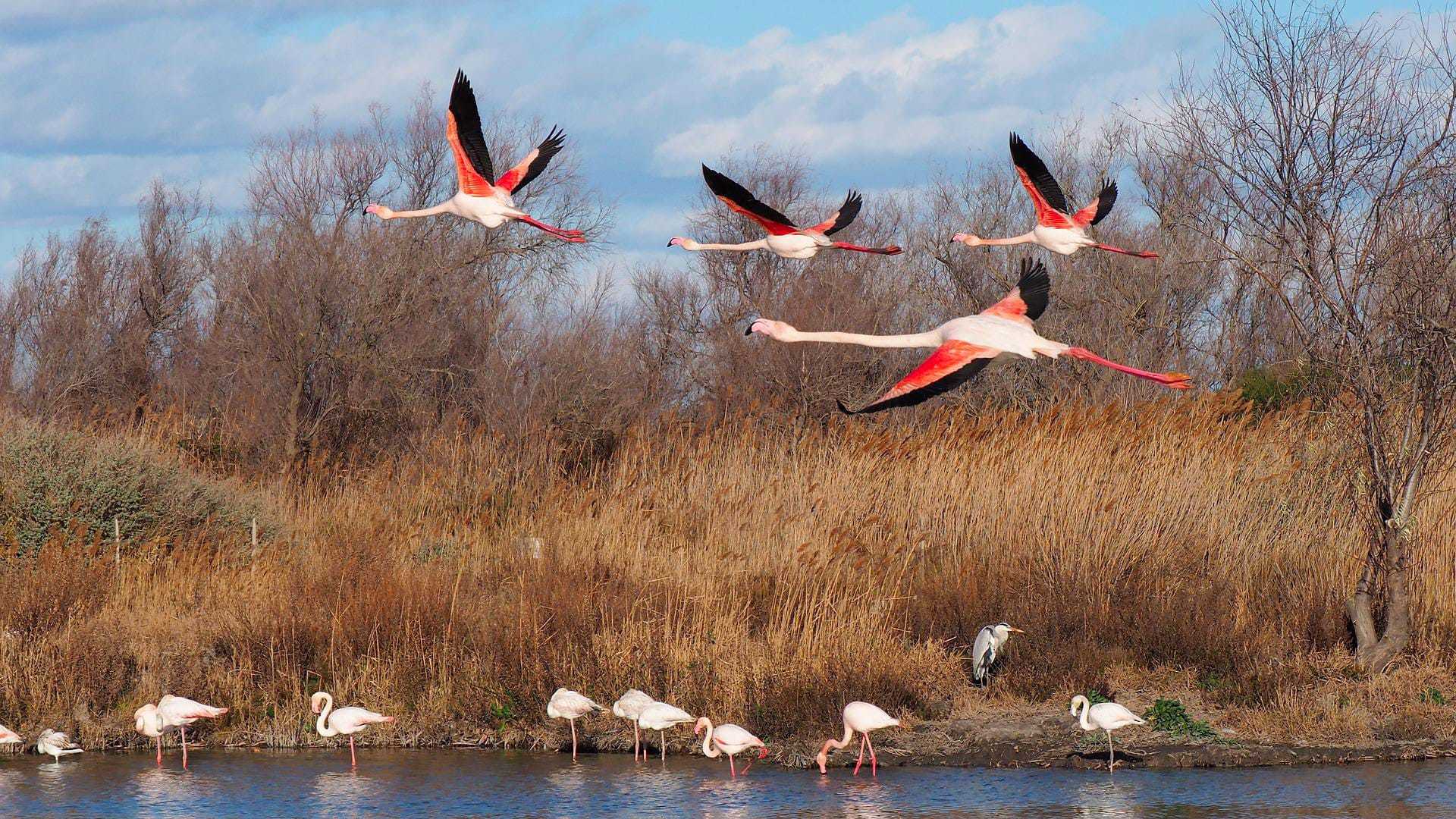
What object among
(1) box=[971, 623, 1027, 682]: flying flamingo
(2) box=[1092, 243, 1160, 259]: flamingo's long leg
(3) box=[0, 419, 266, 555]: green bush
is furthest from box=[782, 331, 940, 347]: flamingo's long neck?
(3) box=[0, 419, 266, 555]: green bush

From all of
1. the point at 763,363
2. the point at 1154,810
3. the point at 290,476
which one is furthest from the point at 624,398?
the point at 1154,810

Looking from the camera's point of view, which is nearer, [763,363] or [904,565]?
[904,565]

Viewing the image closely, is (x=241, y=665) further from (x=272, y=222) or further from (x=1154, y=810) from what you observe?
(x=272, y=222)

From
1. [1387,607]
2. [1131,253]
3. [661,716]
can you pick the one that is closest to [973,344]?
[1131,253]

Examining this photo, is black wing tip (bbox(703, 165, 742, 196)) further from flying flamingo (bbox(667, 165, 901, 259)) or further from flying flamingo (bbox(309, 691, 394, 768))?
flying flamingo (bbox(309, 691, 394, 768))

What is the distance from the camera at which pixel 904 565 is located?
1191 centimetres

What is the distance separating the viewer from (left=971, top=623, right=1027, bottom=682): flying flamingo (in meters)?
10.7

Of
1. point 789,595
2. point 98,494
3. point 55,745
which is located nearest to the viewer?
point 55,745

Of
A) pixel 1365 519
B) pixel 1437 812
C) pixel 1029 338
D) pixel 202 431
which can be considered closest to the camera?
pixel 1029 338

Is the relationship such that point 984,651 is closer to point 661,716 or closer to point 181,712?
point 661,716

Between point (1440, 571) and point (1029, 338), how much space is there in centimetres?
590

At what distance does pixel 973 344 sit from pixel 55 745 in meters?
6.28

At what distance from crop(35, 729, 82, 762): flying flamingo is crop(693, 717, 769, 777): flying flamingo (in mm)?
3795

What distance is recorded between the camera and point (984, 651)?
35.1 feet
